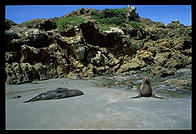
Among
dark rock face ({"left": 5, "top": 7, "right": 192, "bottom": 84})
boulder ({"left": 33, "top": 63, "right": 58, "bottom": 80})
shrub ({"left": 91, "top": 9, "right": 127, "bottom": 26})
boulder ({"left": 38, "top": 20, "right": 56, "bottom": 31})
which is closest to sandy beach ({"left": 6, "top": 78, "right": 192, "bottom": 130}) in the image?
dark rock face ({"left": 5, "top": 7, "right": 192, "bottom": 84})

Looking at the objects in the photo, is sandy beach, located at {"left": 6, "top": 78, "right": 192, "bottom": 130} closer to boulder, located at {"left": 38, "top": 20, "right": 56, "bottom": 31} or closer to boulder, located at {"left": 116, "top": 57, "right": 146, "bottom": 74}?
boulder, located at {"left": 116, "top": 57, "right": 146, "bottom": 74}

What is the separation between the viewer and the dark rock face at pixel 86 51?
547 inches

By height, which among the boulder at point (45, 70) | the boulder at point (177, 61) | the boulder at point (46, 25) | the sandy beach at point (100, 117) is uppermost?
the boulder at point (46, 25)

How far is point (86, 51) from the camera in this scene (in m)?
16.8

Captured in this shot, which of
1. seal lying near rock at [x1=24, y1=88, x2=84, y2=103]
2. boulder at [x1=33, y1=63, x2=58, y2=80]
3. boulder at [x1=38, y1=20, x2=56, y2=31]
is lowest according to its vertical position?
seal lying near rock at [x1=24, y1=88, x2=84, y2=103]

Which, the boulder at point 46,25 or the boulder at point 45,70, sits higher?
the boulder at point 46,25

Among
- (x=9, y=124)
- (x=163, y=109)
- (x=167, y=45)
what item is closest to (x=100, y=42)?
(x=167, y=45)

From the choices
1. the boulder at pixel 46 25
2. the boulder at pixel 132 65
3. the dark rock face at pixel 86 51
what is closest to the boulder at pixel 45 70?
the dark rock face at pixel 86 51

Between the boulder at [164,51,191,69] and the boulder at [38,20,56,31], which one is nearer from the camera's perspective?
the boulder at [164,51,191,69]

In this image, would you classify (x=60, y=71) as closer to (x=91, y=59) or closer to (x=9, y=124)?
(x=91, y=59)

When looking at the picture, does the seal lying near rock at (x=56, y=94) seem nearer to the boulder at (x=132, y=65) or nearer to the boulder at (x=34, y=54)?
the boulder at (x=34, y=54)

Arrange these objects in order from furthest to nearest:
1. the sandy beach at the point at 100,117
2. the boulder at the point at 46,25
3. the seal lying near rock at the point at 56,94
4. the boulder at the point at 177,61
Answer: the boulder at the point at 46,25 → the boulder at the point at 177,61 → the seal lying near rock at the point at 56,94 → the sandy beach at the point at 100,117

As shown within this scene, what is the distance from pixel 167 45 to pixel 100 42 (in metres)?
7.36

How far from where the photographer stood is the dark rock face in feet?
45.5
